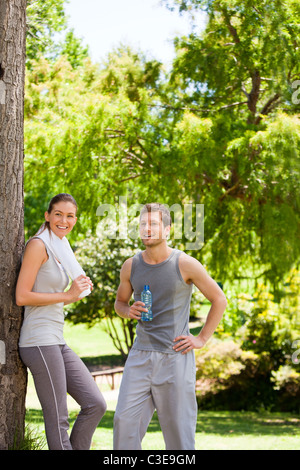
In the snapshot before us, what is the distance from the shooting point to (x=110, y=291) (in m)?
18.9

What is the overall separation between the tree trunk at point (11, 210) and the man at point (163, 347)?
0.82 meters

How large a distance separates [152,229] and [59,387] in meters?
1.08

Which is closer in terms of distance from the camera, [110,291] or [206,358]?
[206,358]

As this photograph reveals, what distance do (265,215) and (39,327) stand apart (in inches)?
305

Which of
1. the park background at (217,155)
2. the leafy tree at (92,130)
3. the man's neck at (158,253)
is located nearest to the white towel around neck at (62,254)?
the man's neck at (158,253)

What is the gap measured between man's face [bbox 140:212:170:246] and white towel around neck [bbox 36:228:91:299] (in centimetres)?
46

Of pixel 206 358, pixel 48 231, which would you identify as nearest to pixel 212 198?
pixel 206 358

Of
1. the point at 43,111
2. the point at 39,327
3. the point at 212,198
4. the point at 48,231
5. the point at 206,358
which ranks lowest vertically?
the point at 206,358

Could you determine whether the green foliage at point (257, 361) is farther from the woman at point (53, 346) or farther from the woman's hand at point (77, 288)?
the woman's hand at point (77, 288)

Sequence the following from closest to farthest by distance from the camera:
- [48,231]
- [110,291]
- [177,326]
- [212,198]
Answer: [177,326] → [48,231] → [212,198] → [110,291]

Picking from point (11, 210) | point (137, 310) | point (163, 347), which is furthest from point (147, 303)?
point (11, 210)

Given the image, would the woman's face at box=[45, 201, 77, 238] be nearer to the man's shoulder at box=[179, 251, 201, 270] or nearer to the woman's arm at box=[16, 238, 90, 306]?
the woman's arm at box=[16, 238, 90, 306]

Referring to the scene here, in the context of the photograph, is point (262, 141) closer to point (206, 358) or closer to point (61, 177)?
point (61, 177)

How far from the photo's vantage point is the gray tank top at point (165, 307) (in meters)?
3.67
